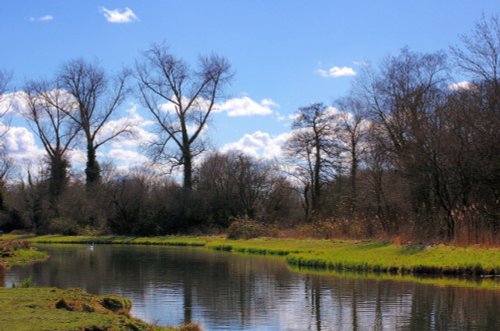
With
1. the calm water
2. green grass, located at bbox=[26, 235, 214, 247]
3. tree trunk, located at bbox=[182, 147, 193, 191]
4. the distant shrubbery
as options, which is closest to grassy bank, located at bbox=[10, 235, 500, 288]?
the calm water

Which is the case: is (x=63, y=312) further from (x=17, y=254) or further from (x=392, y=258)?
(x=17, y=254)

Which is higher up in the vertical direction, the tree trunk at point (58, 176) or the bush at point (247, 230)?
the tree trunk at point (58, 176)

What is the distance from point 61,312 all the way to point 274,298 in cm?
801

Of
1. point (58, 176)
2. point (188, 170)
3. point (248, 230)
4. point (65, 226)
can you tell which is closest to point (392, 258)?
point (248, 230)

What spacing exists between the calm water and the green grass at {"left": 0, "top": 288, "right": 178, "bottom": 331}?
5.39ft

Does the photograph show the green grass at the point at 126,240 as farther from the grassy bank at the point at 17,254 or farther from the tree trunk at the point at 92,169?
the grassy bank at the point at 17,254

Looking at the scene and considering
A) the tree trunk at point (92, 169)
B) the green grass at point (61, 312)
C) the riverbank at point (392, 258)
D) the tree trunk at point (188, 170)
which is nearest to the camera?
the green grass at point (61, 312)

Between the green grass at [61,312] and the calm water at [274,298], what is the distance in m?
1.64

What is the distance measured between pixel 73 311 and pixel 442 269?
49.6ft

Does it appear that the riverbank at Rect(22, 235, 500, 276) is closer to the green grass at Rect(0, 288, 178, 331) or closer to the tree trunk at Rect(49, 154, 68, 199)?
the green grass at Rect(0, 288, 178, 331)

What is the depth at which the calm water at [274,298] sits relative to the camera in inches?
582

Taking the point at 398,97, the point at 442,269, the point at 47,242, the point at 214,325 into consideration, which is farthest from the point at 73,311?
the point at 47,242

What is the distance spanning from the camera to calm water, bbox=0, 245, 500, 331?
48.5ft

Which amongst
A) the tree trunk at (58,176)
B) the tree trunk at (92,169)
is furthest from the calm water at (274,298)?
the tree trunk at (58,176)
